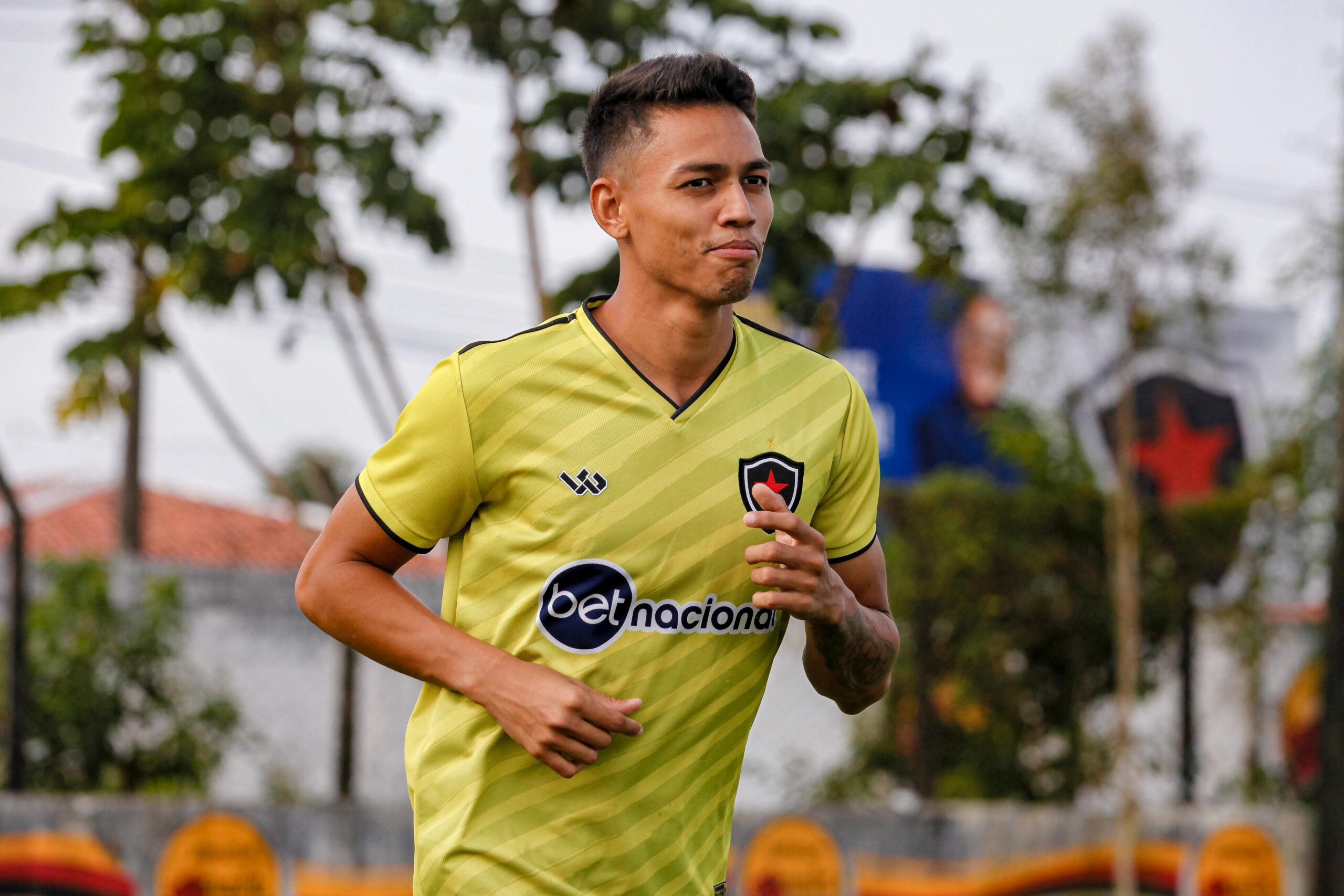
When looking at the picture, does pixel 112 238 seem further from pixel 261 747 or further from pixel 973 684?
pixel 973 684

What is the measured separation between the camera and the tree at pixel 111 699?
23.8ft

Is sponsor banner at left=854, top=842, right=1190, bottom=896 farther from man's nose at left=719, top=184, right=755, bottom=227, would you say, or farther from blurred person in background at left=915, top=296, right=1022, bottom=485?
blurred person in background at left=915, top=296, right=1022, bottom=485

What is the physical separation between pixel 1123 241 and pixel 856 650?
5.83 metres

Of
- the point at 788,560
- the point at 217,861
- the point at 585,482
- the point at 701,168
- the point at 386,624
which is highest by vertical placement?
the point at 701,168

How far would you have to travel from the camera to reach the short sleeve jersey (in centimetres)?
232

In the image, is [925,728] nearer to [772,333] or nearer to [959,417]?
[772,333]

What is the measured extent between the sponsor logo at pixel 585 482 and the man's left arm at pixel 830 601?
10.2 inches

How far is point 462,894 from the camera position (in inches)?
90.8

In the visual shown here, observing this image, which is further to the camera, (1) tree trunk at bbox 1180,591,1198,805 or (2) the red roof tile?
(2) the red roof tile

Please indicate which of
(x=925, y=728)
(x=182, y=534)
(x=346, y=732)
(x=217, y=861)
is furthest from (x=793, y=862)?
(x=182, y=534)

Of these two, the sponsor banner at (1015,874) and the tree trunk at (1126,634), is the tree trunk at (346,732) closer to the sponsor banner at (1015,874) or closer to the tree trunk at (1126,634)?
the sponsor banner at (1015,874)

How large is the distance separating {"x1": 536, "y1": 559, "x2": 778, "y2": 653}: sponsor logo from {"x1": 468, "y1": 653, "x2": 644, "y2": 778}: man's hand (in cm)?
11

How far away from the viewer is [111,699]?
7.35 m

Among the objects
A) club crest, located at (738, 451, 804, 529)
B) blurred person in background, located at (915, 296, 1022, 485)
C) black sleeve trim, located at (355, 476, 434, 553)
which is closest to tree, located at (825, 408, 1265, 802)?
club crest, located at (738, 451, 804, 529)
